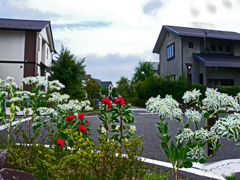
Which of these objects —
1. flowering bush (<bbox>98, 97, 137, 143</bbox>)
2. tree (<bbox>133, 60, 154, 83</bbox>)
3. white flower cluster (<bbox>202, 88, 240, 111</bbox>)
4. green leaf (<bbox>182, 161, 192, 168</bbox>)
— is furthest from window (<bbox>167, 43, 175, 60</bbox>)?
green leaf (<bbox>182, 161, 192, 168</bbox>)

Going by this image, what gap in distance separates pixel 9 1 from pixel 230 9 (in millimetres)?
2100

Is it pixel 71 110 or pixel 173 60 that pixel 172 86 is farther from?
pixel 71 110

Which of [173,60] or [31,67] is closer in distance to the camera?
[31,67]

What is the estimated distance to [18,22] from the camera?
Result: 17141 millimetres

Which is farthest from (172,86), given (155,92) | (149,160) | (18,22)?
(18,22)

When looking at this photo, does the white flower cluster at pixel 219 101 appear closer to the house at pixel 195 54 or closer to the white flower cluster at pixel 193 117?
the white flower cluster at pixel 193 117

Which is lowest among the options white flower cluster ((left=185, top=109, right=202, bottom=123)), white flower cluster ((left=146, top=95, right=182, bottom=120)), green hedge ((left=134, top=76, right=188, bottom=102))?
white flower cluster ((left=185, top=109, right=202, bottom=123))

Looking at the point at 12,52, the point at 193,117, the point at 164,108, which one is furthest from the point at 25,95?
the point at 12,52

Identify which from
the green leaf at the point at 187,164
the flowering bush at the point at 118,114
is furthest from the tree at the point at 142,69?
the green leaf at the point at 187,164

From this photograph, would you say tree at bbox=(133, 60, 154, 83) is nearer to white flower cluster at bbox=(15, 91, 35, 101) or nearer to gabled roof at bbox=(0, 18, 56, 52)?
gabled roof at bbox=(0, 18, 56, 52)

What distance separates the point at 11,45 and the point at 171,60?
14.3 m

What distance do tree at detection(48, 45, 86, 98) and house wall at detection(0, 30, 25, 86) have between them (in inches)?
113

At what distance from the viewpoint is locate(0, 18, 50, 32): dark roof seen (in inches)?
613

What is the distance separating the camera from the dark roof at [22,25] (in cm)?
1557
